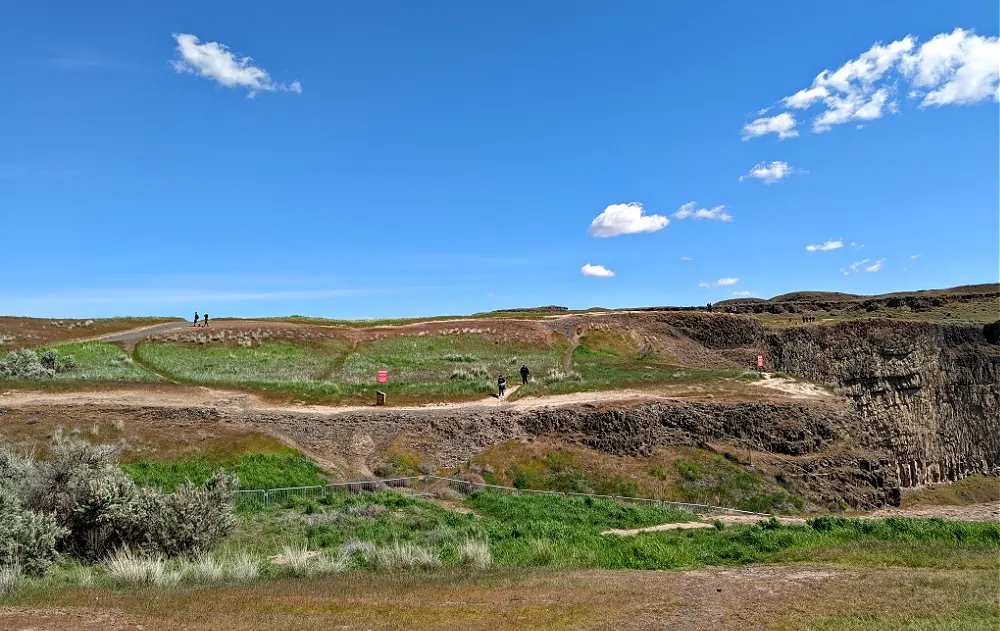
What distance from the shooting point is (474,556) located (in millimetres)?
12602

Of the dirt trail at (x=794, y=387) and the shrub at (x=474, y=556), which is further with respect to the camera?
the dirt trail at (x=794, y=387)

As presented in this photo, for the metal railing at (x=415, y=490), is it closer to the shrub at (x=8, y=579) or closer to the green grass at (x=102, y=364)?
the shrub at (x=8, y=579)

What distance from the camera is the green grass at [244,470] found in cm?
2125

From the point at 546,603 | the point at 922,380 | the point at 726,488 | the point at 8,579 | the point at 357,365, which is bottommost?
the point at 726,488

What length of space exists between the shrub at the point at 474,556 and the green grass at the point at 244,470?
1100 centimetres

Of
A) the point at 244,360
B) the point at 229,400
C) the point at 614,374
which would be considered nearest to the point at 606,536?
the point at 229,400

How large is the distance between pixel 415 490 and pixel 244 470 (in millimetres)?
6083

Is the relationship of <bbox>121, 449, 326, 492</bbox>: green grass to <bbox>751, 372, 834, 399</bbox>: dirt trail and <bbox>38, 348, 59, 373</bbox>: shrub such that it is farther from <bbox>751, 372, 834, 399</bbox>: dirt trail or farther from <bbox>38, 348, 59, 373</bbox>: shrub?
<bbox>751, 372, 834, 399</bbox>: dirt trail

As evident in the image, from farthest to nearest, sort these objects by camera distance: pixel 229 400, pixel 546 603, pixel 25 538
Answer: pixel 229 400 → pixel 25 538 → pixel 546 603

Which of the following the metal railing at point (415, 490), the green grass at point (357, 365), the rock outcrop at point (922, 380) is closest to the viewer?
the metal railing at point (415, 490)

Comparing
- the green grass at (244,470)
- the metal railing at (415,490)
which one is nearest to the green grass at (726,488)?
the metal railing at (415,490)

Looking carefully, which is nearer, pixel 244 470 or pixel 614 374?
pixel 244 470

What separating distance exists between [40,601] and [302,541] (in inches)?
268

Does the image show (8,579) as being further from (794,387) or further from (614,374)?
(794,387)
